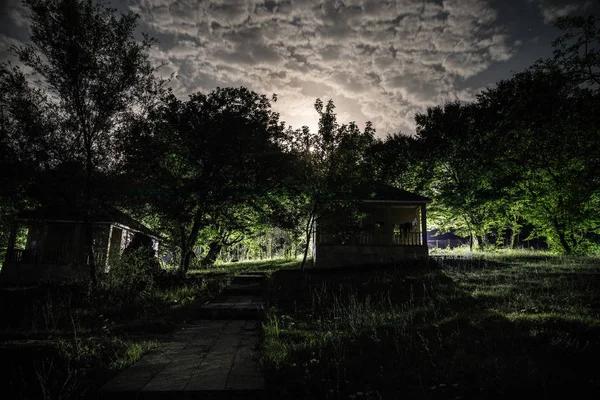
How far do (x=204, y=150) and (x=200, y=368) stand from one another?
10.7 m

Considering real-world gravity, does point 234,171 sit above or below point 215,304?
above

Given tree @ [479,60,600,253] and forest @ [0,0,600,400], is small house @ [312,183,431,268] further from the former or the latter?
tree @ [479,60,600,253]

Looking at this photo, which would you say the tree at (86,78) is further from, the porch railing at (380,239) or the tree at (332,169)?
the porch railing at (380,239)

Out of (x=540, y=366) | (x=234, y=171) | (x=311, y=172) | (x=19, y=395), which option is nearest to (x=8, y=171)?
(x=234, y=171)

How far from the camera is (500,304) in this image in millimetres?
7668

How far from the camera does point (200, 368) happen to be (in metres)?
4.20

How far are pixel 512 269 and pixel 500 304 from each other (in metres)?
6.16

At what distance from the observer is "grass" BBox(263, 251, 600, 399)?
3.80 m

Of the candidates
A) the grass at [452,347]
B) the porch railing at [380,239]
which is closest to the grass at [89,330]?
the grass at [452,347]

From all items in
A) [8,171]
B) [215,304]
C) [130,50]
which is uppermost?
[130,50]

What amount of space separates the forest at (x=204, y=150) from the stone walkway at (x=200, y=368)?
23.5ft

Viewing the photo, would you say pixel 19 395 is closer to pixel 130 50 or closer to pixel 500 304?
pixel 500 304

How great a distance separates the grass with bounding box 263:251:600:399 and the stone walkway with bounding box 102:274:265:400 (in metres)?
0.35

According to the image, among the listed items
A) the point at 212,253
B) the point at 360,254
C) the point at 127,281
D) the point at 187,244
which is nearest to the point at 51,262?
the point at 187,244
